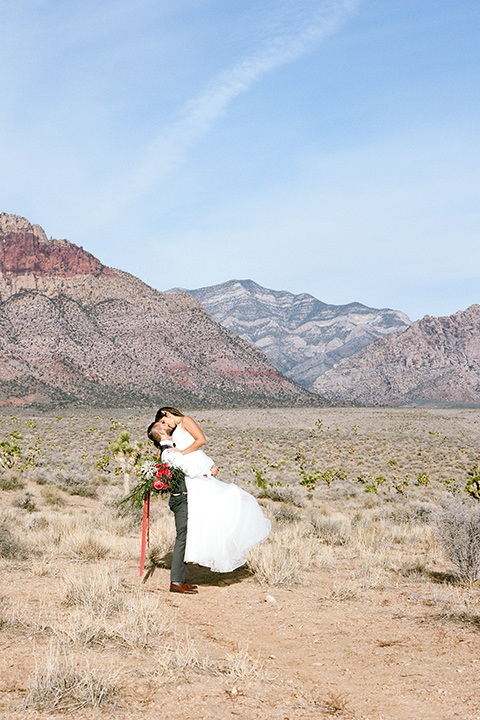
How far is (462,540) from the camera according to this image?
664cm

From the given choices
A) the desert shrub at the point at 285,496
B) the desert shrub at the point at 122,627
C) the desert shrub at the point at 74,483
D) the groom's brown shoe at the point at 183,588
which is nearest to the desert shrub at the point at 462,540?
the groom's brown shoe at the point at 183,588

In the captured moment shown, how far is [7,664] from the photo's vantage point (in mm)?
3742

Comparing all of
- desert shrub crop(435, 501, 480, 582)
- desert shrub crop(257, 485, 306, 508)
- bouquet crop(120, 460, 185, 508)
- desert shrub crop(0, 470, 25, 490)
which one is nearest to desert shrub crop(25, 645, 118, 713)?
bouquet crop(120, 460, 185, 508)

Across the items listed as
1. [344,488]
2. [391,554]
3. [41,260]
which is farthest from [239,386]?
[391,554]

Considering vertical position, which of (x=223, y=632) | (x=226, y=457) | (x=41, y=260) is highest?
(x=41, y=260)

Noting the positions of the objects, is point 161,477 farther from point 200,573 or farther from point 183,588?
point 200,573

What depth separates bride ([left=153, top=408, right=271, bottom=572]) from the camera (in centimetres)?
611

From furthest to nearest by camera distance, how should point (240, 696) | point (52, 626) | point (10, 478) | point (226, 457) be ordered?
point (226, 457), point (10, 478), point (52, 626), point (240, 696)

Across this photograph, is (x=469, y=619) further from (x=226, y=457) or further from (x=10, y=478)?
(x=226, y=457)

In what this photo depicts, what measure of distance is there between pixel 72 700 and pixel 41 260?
113484mm

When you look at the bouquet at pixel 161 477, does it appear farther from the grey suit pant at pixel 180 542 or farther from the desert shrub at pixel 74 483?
the desert shrub at pixel 74 483

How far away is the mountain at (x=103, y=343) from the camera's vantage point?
8069cm

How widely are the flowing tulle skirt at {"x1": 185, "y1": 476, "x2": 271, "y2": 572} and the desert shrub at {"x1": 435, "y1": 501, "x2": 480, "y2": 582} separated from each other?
2326 mm

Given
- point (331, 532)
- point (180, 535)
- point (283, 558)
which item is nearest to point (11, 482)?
point (331, 532)
